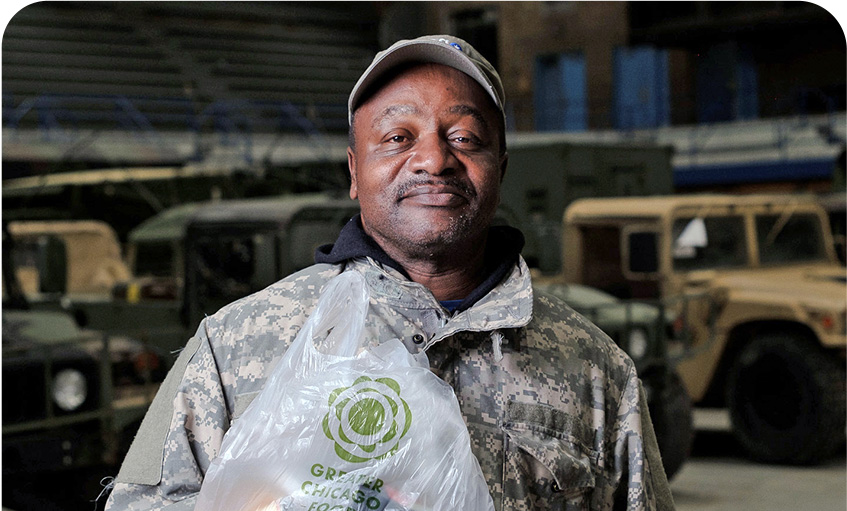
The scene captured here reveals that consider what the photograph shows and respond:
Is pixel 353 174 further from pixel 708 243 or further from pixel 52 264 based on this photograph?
pixel 708 243

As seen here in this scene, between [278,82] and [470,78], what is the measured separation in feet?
7.43

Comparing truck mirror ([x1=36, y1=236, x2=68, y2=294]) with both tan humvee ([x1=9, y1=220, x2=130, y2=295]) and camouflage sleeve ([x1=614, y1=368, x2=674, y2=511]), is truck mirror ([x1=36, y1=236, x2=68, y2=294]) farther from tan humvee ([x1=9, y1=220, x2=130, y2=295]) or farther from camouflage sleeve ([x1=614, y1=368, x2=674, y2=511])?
camouflage sleeve ([x1=614, y1=368, x2=674, y2=511])

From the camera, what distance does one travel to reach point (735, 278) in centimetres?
290

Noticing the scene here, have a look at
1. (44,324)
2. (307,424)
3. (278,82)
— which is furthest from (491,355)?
(278,82)

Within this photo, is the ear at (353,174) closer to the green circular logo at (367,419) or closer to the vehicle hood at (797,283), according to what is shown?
the green circular logo at (367,419)

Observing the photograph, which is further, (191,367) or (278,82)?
(278,82)

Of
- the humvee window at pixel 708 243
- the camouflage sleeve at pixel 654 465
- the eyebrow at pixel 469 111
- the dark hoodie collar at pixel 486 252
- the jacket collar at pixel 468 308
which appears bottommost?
the humvee window at pixel 708 243

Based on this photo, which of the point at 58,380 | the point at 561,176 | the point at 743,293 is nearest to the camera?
the point at 58,380

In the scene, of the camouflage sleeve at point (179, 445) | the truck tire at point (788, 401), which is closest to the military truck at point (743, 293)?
the truck tire at point (788, 401)

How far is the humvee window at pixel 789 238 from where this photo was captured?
8.37 feet

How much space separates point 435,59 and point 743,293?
7.50ft

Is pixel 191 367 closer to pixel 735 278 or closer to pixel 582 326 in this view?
pixel 582 326

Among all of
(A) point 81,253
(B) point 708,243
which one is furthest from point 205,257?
(B) point 708,243

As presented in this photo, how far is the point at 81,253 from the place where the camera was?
2561mm
